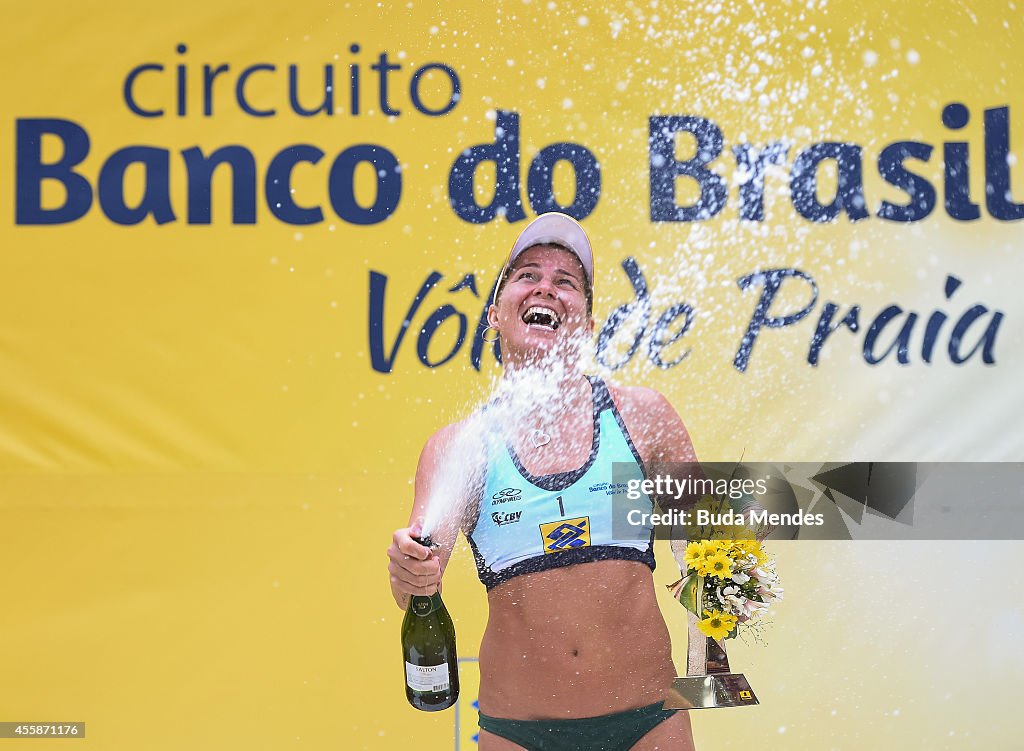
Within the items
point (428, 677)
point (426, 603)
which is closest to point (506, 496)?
point (426, 603)

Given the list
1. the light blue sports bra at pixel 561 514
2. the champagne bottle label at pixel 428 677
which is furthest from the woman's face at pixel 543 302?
the champagne bottle label at pixel 428 677

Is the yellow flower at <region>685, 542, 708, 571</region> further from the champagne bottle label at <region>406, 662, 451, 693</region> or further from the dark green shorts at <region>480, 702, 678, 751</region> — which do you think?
the champagne bottle label at <region>406, 662, 451, 693</region>

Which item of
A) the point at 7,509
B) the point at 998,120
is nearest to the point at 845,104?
the point at 998,120

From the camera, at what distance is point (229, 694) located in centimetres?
276

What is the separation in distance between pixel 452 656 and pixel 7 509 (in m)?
1.23

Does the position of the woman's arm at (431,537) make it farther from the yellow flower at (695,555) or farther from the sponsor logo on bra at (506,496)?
the yellow flower at (695,555)

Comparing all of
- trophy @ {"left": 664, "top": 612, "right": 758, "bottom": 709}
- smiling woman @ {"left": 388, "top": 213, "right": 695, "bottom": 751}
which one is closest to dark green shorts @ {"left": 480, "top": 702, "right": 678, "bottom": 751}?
smiling woman @ {"left": 388, "top": 213, "right": 695, "bottom": 751}

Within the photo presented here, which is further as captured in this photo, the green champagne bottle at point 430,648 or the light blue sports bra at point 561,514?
the green champagne bottle at point 430,648

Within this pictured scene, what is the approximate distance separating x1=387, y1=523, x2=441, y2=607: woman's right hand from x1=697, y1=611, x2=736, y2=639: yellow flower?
67 cm

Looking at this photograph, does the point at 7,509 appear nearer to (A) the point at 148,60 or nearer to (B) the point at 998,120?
(A) the point at 148,60

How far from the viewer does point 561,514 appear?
2.57m

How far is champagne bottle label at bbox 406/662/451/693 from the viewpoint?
279cm

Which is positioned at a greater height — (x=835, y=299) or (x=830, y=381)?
(x=835, y=299)

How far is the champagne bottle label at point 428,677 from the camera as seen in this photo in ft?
9.17
